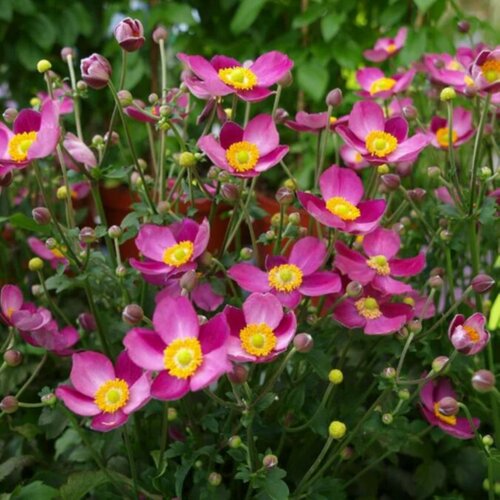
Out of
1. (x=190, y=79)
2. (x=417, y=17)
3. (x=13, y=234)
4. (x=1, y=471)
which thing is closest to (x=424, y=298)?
(x=190, y=79)

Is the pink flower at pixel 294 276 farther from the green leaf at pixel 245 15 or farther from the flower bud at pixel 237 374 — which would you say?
the green leaf at pixel 245 15

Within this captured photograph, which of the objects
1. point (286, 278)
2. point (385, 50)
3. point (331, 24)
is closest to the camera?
point (286, 278)

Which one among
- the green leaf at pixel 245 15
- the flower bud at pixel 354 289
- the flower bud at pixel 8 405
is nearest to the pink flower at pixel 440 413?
the flower bud at pixel 354 289

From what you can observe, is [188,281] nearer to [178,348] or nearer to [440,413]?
[178,348]

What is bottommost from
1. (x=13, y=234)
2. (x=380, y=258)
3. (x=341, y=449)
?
(x=13, y=234)

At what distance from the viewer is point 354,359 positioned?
3.05 feet

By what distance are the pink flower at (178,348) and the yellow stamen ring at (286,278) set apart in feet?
0.31

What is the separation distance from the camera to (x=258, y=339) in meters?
0.62

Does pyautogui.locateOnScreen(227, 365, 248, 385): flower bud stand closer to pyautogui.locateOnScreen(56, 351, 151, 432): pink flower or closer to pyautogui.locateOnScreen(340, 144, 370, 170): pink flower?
pyautogui.locateOnScreen(56, 351, 151, 432): pink flower

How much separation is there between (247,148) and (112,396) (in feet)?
0.81

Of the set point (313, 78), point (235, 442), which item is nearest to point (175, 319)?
point (235, 442)

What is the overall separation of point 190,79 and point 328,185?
16cm

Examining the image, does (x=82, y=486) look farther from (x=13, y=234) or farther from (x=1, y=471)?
(x=13, y=234)

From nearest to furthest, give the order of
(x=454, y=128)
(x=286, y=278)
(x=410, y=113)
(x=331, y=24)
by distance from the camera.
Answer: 1. (x=286, y=278)
2. (x=410, y=113)
3. (x=454, y=128)
4. (x=331, y=24)
